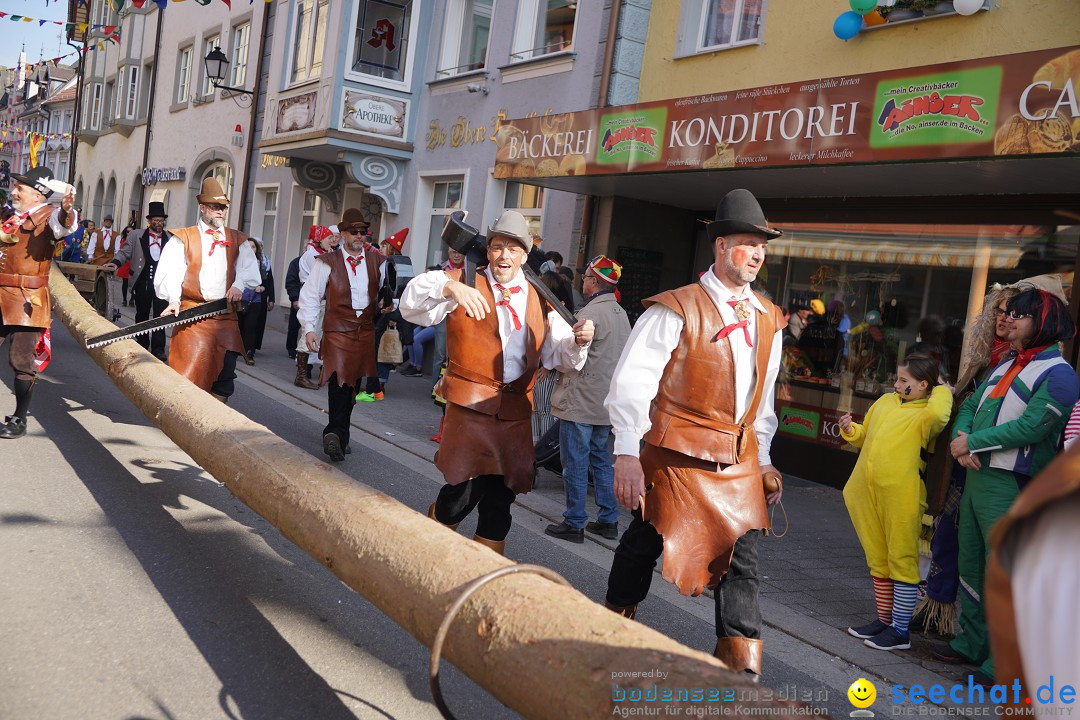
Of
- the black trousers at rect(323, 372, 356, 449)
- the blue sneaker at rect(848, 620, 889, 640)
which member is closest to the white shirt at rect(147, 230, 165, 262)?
the black trousers at rect(323, 372, 356, 449)

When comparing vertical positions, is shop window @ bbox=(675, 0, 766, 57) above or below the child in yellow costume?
above

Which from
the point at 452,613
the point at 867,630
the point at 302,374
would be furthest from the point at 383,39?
the point at 452,613

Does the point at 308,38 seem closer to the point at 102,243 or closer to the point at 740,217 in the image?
the point at 102,243

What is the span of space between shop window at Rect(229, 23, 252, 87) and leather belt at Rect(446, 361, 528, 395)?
1899 centimetres

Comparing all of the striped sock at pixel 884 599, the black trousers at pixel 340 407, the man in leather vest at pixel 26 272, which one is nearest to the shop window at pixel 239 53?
the man in leather vest at pixel 26 272

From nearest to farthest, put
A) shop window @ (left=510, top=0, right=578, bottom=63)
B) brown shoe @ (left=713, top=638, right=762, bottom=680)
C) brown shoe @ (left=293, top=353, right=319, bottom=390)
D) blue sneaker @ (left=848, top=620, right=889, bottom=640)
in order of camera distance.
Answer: brown shoe @ (left=713, top=638, right=762, bottom=680) < blue sneaker @ (left=848, top=620, right=889, bottom=640) < brown shoe @ (left=293, top=353, right=319, bottom=390) < shop window @ (left=510, top=0, right=578, bottom=63)

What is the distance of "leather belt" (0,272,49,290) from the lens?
7.11 metres

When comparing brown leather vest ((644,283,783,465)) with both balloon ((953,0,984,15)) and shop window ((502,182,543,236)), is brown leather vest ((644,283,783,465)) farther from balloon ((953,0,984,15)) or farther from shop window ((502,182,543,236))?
shop window ((502,182,543,236))

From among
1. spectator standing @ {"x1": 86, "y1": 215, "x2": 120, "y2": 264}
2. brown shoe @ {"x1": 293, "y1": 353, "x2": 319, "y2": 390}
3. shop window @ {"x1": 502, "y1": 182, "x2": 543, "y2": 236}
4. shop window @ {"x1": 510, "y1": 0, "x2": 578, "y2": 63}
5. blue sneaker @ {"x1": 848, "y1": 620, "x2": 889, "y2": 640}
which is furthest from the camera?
spectator standing @ {"x1": 86, "y1": 215, "x2": 120, "y2": 264}

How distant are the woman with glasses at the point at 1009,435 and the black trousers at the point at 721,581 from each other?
5.05 ft

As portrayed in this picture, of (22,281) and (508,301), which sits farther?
(22,281)

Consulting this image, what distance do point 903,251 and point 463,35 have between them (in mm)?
8826

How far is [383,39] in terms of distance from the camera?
15.9 meters

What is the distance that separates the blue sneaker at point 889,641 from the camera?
4.95 m
